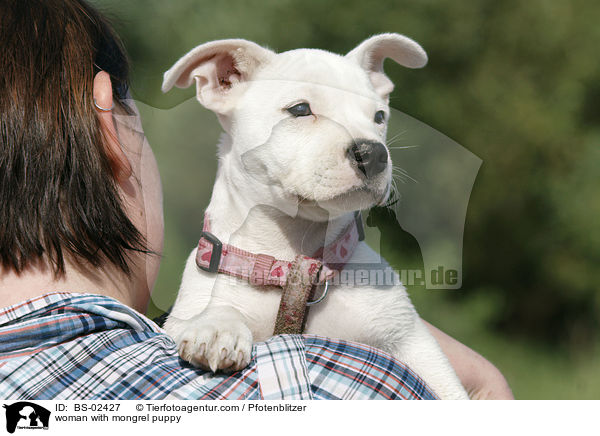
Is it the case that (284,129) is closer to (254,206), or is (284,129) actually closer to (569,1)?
(254,206)

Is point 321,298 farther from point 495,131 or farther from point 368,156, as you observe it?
point 495,131

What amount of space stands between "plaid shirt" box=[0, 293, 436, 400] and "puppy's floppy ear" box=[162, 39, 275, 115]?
0.58 m

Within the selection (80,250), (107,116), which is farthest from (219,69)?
(80,250)

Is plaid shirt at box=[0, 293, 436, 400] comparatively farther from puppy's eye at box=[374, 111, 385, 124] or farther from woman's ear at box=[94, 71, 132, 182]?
puppy's eye at box=[374, 111, 385, 124]

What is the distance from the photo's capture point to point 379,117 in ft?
4.91

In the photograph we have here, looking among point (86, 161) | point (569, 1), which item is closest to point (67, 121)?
point (86, 161)

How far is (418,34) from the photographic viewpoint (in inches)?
69.8

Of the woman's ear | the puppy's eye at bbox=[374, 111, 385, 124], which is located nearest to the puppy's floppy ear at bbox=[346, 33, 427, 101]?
the puppy's eye at bbox=[374, 111, 385, 124]

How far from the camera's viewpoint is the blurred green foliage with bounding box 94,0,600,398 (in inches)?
57.0

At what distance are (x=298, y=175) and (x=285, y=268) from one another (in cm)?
25
